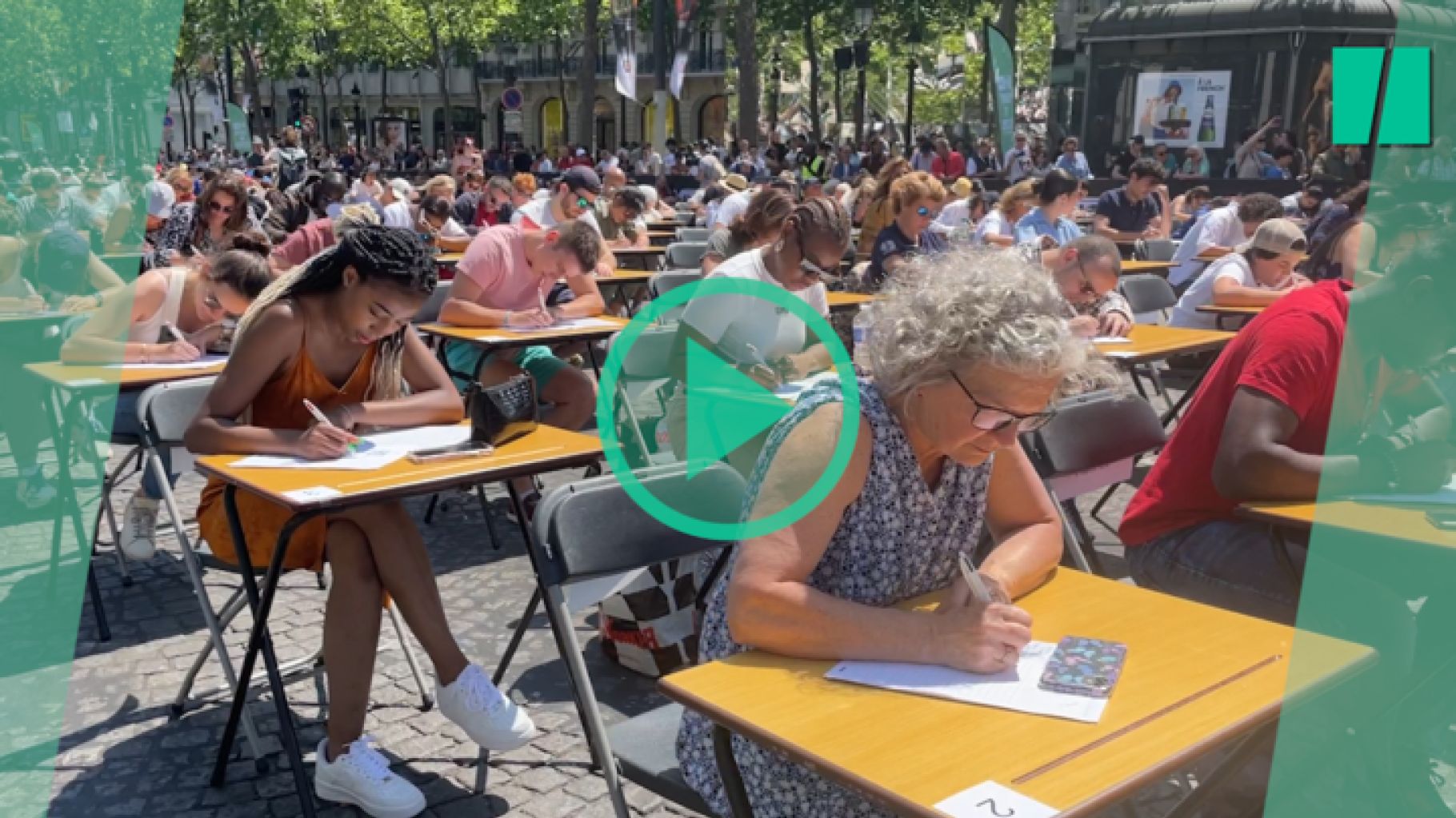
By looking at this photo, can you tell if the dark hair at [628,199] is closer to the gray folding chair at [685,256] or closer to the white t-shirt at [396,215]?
the gray folding chair at [685,256]

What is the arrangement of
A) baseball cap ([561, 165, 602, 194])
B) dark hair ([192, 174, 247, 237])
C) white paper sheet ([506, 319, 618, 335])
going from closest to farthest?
white paper sheet ([506, 319, 618, 335]) < dark hair ([192, 174, 247, 237]) < baseball cap ([561, 165, 602, 194])

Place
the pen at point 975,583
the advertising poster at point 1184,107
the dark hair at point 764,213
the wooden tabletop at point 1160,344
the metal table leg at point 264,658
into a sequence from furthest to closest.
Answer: the advertising poster at point 1184,107, the dark hair at point 764,213, the wooden tabletop at point 1160,344, the metal table leg at point 264,658, the pen at point 975,583

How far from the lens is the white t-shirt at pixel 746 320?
4.84 meters

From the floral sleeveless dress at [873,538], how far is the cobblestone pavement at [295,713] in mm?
1096

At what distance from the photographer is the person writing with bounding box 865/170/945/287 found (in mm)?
7371

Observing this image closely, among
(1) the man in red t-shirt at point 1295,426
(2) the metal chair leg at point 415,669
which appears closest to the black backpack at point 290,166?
(2) the metal chair leg at point 415,669

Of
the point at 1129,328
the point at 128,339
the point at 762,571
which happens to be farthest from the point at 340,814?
the point at 1129,328

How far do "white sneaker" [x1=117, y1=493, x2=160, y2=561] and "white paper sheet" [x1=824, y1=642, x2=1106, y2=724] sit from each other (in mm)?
3712

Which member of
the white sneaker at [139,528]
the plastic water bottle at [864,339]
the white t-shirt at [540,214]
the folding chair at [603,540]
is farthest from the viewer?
the white t-shirt at [540,214]

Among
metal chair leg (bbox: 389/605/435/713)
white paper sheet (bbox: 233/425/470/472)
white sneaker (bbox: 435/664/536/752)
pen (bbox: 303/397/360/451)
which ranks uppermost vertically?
pen (bbox: 303/397/360/451)

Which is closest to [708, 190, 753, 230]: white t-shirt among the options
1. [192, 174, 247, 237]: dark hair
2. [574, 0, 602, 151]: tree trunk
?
[192, 174, 247, 237]: dark hair

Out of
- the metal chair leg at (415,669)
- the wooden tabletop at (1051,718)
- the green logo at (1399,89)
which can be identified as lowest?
the metal chair leg at (415,669)

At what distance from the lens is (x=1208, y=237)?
9.40 meters

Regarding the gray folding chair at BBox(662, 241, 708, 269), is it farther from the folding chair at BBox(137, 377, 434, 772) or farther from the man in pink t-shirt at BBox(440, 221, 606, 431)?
the folding chair at BBox(137, 377, 434, 772)
